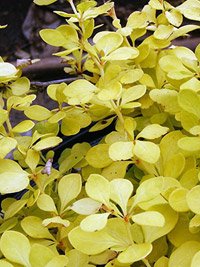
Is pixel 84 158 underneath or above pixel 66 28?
underneath

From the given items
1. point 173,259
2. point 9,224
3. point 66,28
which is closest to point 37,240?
point 9,224

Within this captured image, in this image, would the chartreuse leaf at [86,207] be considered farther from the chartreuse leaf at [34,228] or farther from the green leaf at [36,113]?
the green leaf at [36,113]

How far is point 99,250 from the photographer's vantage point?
1.43 ft

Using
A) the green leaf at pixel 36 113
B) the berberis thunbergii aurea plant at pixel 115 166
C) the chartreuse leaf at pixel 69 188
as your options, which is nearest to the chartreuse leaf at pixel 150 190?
the berberis thunbergii aurea plant at pixel 115 166

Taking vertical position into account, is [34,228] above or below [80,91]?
below

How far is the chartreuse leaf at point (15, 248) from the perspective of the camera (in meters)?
0.47

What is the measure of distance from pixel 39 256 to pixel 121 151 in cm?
14

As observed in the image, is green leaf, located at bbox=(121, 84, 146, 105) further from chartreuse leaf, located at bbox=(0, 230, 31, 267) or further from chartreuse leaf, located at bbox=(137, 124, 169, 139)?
chartreuse leaf, located at bbox=(0, 230, 31, 267)

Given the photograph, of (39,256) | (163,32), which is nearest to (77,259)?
(39,256)

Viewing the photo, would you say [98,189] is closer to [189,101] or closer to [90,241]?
[90,241]

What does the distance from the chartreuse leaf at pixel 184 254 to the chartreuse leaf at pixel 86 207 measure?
0.28ft

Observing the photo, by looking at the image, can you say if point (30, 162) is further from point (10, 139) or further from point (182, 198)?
point (182, 198)

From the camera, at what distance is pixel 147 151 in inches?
19.6

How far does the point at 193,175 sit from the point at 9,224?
0.23 m
